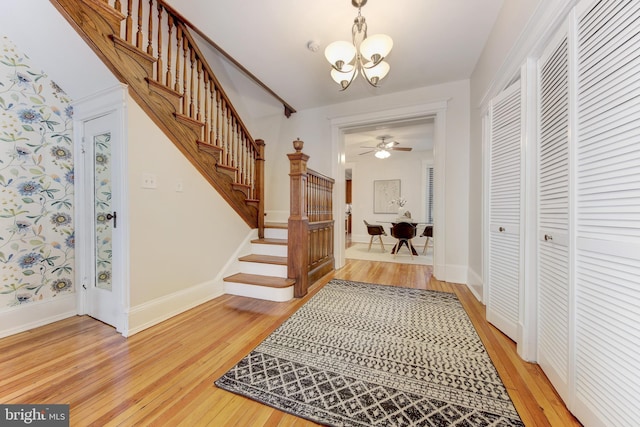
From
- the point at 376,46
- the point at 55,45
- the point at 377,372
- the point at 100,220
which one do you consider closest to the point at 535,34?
the point at 376,46

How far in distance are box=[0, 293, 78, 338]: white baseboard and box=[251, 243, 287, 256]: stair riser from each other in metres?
1.75

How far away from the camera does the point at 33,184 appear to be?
188cm

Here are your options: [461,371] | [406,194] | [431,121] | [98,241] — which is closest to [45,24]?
[98,241]

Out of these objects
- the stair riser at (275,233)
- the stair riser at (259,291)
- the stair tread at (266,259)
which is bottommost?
the stair riser at (259,291)

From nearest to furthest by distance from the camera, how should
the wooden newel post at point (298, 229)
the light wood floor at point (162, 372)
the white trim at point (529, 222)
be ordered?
1. the light wood floor at point (162, 372)
2. the white trim at point (529, 222)
3. the wooden newel post at point (298, 229)

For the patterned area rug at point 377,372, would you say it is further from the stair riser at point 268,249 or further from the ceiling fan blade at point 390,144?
the ceiling fan blade at point 390,144

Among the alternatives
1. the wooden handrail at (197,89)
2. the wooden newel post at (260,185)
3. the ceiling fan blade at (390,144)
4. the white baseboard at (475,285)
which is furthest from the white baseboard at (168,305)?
the ceiling fan blade at (390,144)

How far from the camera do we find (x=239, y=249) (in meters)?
2.99

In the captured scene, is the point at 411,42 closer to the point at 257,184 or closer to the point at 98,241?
the point at 257,184

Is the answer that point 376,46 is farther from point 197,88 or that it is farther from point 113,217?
point 113,217

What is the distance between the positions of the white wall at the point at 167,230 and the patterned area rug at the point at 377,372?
3.45ft

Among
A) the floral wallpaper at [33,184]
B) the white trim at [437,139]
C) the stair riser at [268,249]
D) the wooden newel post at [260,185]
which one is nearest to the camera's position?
the floral wallpaper at [33,184]

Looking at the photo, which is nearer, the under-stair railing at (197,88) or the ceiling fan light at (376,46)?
the ceiling fan light at (376,46)

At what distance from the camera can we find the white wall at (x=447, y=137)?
3.13 m
